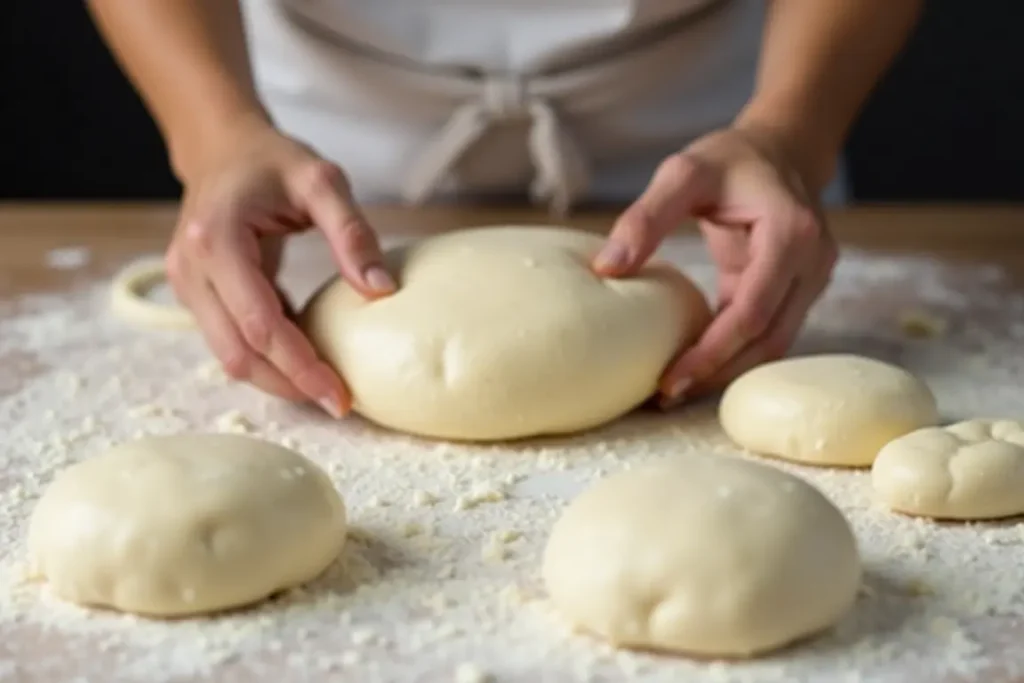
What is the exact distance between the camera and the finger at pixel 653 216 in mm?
1051

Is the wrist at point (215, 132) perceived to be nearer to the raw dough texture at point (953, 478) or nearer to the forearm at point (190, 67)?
the forearm at point (190, 67)

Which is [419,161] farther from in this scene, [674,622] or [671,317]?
[674,622]

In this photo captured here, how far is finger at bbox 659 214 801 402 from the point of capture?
1.06 m

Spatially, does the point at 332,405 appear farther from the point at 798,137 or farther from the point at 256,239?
the point at 798,137

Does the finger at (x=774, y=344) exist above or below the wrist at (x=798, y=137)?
below

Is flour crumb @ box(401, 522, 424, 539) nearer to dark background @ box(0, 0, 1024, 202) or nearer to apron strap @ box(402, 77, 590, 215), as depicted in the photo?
apron strap @ box(402, 77, 590, 215)

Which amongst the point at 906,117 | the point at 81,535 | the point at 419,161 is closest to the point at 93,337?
the point at 419,161

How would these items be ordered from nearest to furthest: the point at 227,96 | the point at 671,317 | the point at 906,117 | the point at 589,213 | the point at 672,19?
the point at 671,317
the point at 227,96
the point at 672,19
the point at 589,213
the point at 906,117

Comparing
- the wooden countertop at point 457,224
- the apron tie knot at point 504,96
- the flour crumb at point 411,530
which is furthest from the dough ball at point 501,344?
the wooden countertop at point 457,224

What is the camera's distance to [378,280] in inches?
40.9

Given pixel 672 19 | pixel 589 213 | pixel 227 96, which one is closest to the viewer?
pixel 227 96

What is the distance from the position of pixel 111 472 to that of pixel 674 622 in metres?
0.34

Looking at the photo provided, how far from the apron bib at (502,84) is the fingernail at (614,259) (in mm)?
446

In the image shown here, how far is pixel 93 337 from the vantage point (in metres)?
1.28
